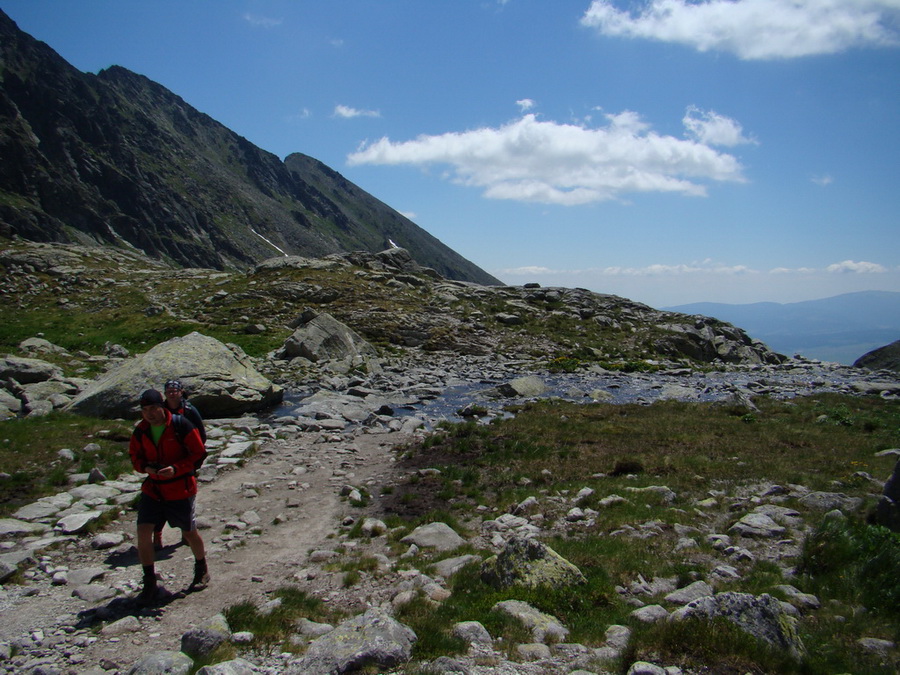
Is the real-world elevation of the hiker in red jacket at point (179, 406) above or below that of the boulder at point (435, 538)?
above

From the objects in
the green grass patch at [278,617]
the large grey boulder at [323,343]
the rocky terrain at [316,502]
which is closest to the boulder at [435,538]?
the rocky terrain at [316,502]

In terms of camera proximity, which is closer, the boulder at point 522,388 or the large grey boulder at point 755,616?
the large grey boulder at point 755,616

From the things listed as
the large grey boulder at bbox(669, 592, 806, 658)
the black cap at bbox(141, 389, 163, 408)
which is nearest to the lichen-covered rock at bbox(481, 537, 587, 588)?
the large grey boulder at bbox(669, 592, 806, 658)

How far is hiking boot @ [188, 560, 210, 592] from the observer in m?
8.21

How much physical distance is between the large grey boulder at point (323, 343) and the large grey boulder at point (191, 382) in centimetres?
1047

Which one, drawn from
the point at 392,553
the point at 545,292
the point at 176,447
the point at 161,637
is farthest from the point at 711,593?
the point at 545,292

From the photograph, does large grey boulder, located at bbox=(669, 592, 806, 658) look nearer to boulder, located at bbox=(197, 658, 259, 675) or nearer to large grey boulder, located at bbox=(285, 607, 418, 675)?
large grey boulder, located at bbox=(285, 607, 418, 675)

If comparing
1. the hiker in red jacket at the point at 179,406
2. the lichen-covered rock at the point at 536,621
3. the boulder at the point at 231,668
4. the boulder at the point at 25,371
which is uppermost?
the hiker in red jacket at the point at 179,406

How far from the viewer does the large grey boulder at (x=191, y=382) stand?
18844 millimetres

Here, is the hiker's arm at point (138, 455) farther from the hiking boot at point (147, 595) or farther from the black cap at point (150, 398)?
the hiking boot at point (147, 595)

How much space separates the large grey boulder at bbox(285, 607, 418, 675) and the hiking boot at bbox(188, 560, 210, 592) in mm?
3113

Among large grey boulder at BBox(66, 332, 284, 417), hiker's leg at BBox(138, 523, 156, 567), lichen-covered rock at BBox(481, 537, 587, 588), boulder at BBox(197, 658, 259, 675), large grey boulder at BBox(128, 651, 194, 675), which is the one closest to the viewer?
boulder at BBox(197, 658, 259, 675)

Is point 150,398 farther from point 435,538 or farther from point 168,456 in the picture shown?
point 435,538

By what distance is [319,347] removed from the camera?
3609 centimetres
